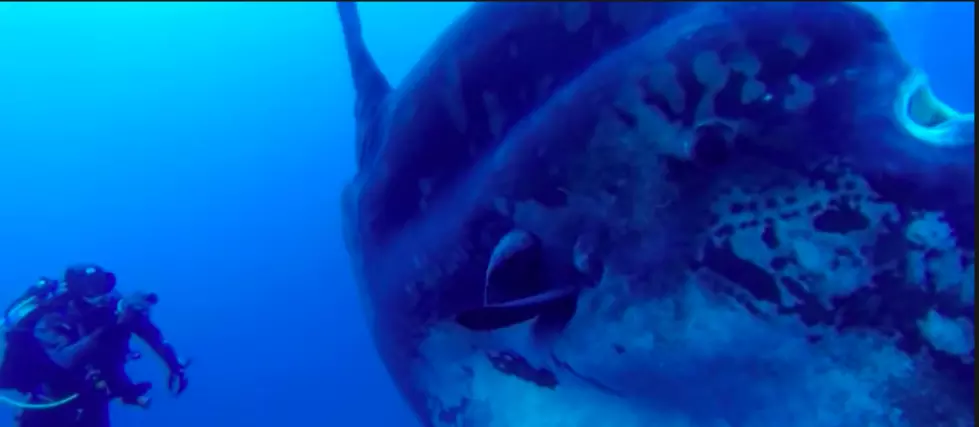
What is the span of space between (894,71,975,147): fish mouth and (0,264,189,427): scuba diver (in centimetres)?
492

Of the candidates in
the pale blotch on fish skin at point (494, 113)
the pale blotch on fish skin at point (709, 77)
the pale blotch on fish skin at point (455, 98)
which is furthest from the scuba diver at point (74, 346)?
the pale blotch on fish skin at point (709, 77)

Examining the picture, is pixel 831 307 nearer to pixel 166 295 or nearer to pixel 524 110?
pixel 524 110

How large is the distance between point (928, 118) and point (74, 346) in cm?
506

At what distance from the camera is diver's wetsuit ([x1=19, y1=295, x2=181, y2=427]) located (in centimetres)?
520

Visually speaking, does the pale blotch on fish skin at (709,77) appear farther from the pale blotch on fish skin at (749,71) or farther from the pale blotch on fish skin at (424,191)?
the pale blotch on fish skin at (424,191)

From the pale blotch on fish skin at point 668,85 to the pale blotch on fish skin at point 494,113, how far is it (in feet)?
1.57

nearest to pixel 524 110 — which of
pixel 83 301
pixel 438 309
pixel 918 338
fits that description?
pixel 438 309

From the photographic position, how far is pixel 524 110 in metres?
2.14

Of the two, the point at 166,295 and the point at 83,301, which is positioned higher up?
the point at 166,295

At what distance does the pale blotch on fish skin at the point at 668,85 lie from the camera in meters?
1.84

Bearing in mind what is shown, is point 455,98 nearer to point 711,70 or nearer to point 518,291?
point 518,291

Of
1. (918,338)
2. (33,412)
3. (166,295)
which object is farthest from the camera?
(166,295)

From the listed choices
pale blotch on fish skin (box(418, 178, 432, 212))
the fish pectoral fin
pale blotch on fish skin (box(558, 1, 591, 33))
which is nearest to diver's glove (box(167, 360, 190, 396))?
pale blotch on fish skin (box(418, 178, 432, 212))

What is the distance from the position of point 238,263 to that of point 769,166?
2051 inches
